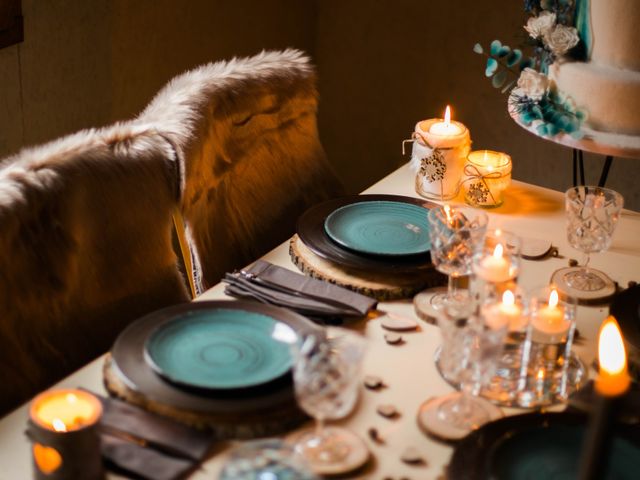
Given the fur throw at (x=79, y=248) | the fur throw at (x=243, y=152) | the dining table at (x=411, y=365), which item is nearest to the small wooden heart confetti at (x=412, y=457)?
the dining table at (x=411, y=365)

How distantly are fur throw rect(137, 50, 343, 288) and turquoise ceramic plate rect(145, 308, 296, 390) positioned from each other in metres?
0.43

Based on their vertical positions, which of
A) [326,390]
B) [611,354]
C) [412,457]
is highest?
[611,354]

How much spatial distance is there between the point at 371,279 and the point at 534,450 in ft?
1.62

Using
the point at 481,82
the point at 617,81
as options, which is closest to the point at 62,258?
the point at 617,81

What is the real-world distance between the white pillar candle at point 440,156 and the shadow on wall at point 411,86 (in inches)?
44.3

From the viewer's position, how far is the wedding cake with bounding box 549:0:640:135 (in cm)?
177

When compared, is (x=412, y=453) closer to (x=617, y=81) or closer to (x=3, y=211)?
(x=3, y=211)

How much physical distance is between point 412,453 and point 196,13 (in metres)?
2.03

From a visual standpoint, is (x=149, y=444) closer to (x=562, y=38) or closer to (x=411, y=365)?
(x=411, y=365)

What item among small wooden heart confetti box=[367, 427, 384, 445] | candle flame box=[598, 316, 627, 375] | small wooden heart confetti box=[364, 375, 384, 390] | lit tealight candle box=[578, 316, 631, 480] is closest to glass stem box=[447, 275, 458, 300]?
small wooden heart confetti box=[364, 375, 384, 390]

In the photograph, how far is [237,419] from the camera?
1143 millimetres

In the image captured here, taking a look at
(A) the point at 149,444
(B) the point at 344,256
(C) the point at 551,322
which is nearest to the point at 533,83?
(B) the point at 344,256

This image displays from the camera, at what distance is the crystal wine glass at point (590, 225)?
1.51 metres

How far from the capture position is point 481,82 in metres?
3.08
